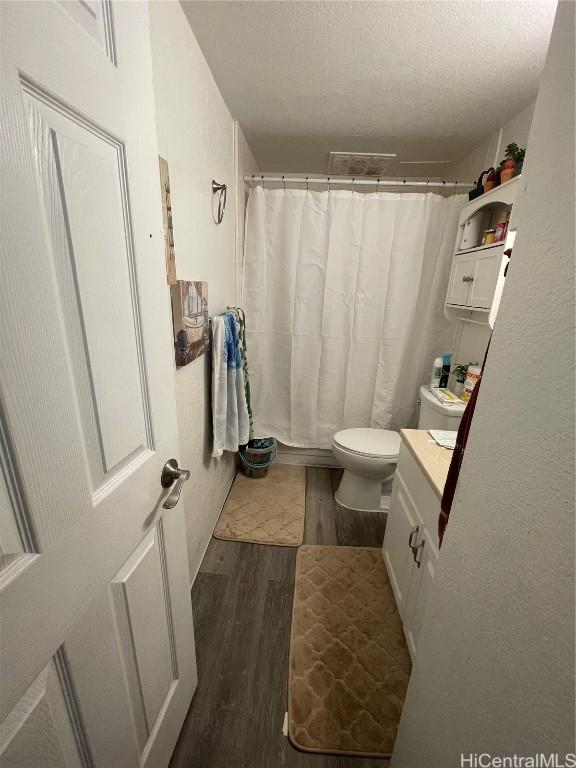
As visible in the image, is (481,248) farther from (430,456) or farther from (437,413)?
(430,456)

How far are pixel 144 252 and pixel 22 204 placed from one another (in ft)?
0.78

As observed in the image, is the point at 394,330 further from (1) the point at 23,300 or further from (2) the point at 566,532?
(1) the point at 23,300

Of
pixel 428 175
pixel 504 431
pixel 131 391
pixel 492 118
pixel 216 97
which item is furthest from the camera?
pixel 428 175

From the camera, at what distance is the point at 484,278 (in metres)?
1.50

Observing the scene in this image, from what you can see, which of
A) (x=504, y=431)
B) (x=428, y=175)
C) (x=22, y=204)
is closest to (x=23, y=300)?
(x=22, y=204)

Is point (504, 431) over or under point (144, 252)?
under

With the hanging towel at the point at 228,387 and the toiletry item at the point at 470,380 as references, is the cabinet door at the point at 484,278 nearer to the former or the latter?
the toiletry item at the point at 470,380

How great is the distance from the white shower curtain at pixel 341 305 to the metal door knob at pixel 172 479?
1519 millimetres

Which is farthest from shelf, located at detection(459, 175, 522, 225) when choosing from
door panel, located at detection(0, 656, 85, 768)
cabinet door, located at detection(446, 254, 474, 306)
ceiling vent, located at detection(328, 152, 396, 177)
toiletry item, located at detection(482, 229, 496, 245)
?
door panel, located at detection(0, 656, 85, 768)

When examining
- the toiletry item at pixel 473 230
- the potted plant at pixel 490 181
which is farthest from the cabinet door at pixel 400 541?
the potted plant at pixel 490 181

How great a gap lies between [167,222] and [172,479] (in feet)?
2.56

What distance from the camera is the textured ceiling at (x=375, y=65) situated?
1014 millimetres

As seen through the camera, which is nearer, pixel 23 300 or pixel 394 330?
pixel 23 300

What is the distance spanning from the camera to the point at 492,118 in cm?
159
